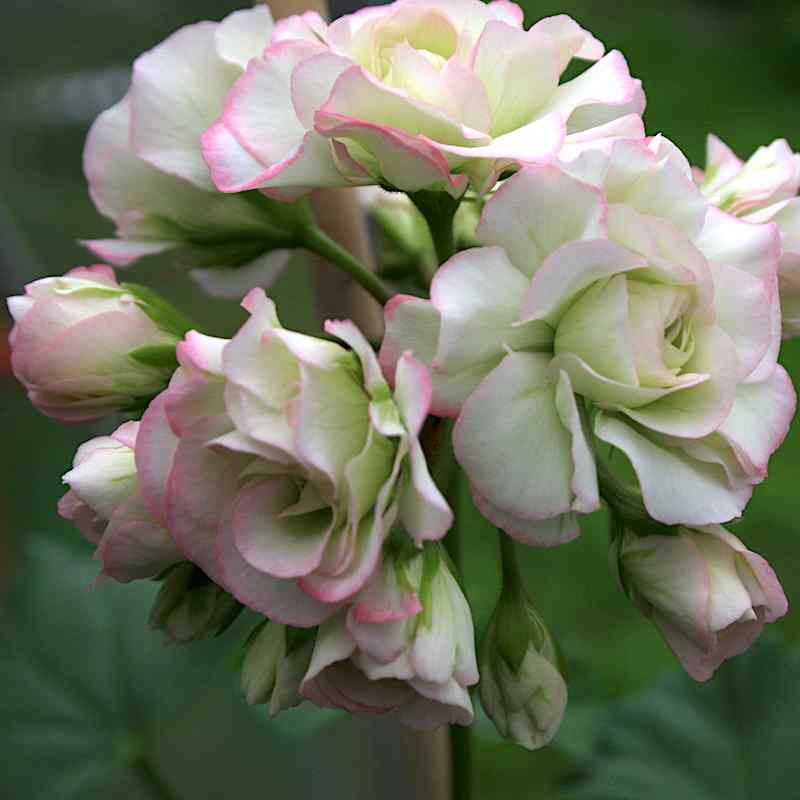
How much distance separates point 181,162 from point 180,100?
0.03 metres

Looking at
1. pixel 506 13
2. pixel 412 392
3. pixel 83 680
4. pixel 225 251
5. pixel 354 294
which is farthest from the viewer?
pixel 83 680

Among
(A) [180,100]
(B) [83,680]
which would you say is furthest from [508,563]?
(B) [83,680]

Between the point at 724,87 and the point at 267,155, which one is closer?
the point at 267,155

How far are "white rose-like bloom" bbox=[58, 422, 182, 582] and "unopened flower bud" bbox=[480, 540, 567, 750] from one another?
144 mm

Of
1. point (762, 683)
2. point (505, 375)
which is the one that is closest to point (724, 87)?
point (762, 683)

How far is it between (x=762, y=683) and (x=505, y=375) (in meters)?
0.53

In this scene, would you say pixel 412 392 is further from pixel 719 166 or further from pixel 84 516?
pixel 719 166

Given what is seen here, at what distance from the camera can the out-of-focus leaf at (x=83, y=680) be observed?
2.91ft

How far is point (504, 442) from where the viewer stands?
0.37 metres

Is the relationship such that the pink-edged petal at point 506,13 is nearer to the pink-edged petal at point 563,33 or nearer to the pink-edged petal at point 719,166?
the pink-edged petal at point 563,33

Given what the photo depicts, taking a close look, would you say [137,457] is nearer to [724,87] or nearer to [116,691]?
[116,691]

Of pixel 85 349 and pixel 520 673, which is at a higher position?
pixel 85 349

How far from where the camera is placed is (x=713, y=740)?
815 millimetres

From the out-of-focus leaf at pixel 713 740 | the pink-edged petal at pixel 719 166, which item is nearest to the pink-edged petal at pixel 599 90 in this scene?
Result: the pink-edged petal at pixel 719 166
